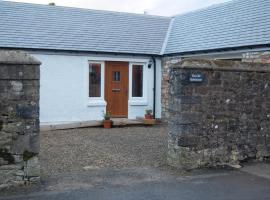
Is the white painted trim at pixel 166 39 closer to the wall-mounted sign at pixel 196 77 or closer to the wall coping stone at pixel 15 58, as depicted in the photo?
the wall-mounted sign at pixel 196 77

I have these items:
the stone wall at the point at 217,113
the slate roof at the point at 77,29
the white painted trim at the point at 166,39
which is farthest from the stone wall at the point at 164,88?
the stone wall at the point at 217,113

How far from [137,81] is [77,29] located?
10.8ft

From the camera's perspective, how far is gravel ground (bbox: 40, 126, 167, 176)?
9.45 meters

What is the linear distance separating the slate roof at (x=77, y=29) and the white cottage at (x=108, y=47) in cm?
4

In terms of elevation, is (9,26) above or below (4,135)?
above

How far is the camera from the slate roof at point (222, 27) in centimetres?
1423

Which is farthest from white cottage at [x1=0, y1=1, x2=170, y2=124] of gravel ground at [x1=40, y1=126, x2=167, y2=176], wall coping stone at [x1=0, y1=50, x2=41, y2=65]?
wall coping stone at [x1=0, y1=50, x2=41, y2=65]

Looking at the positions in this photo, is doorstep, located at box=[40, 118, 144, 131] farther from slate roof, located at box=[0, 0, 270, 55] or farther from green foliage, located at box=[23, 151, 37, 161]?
green foliage, located at box=[23, 151, 37, 161]

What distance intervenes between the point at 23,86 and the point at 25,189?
1.71 meters

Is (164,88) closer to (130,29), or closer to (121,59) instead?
(121,59)

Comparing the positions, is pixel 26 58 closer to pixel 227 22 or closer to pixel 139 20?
pixel 227 22

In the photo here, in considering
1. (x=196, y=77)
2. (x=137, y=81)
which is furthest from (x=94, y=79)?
(x=196, y=77)

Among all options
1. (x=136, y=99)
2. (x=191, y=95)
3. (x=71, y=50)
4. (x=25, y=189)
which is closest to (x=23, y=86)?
(x=25, y=189)

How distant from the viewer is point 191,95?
29.5 feet
